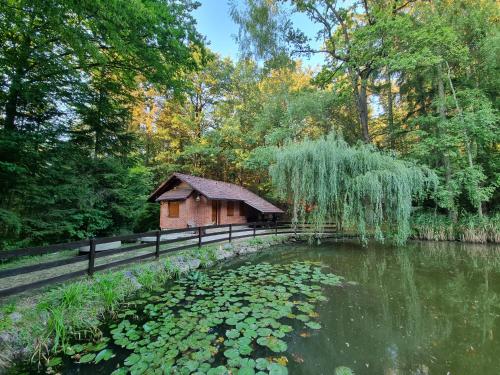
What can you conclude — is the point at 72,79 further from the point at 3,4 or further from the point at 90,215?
the point at 90,215

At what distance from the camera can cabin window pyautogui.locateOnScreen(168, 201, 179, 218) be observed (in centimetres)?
1539

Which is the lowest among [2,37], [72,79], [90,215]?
[90,215]

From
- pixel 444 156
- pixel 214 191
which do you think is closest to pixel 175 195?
pixel 214 191

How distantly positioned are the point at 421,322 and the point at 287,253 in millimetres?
6043

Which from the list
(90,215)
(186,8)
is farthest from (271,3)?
(90,215)

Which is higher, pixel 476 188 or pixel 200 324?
pixel 476 188

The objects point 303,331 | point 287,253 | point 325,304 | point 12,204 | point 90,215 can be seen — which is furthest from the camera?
point 287,253

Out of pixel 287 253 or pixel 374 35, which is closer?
pixel 287 253

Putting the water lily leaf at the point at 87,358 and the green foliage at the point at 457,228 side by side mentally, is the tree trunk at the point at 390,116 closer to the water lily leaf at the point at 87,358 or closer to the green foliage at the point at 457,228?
the green foliage at the point at 457,228

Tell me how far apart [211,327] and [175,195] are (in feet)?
40.2

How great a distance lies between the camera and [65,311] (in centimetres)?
360

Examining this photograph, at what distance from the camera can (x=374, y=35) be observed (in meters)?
12.4

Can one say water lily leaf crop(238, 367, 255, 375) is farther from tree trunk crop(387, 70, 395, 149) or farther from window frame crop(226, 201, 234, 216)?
tree trunk crop(387, 70, 395, 149)

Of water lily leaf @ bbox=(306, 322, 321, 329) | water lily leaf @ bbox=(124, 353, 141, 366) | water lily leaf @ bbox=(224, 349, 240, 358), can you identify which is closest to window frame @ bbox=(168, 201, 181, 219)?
water lily leaf @ bbox=(306, 322, 321, 329)
